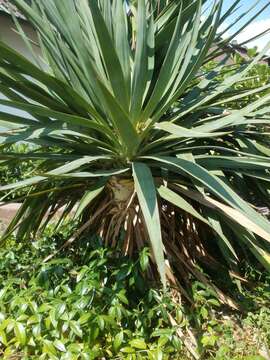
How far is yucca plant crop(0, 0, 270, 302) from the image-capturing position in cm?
213

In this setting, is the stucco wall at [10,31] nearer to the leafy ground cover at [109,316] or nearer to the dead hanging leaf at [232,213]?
the leafy ground cover at [109,316]

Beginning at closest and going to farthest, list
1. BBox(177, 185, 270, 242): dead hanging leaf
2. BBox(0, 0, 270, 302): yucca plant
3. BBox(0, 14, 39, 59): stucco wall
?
BBox(177, 185, 270, 242): dead hanging leaf
BBox(0, 0, 270, 302): yucca plant
BBox(0, 14, 39, 59): stucco wall

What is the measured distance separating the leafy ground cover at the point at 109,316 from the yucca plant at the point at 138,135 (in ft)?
0.62

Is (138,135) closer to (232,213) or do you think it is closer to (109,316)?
(232,213)

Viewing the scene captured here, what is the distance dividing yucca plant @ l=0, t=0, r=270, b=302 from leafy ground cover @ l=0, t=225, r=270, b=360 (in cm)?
19

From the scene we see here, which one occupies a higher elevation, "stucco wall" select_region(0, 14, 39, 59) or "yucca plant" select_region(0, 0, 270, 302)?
"stucco wall" select_region(0, 14, 39, 59)

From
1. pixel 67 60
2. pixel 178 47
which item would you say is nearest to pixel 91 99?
pixel 67 60

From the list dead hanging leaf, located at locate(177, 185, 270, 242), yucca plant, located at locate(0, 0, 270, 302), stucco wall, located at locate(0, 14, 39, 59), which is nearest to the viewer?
dead hanging leaf, located at locate(177, 185, 270, 242)

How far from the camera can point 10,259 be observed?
2.67 meters

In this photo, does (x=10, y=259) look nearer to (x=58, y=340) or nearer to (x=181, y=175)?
(x=58, y=340)

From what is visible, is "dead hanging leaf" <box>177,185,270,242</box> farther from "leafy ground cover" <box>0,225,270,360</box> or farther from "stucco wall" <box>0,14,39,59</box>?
"stucco wall" <box>0,14,39,59</box>

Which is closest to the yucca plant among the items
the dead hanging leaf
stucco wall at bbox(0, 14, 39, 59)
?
the dead hanging leaf

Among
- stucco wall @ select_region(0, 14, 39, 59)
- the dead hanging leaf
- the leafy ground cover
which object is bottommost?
the leafy ground cover

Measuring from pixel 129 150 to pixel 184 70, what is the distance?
0.58 meters
